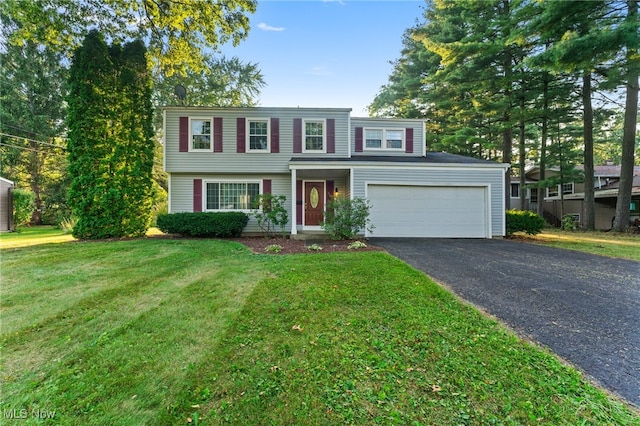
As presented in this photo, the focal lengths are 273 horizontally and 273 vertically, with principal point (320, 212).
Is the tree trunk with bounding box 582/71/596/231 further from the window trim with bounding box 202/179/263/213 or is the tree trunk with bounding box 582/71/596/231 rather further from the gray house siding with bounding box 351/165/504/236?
the window trim with bounding box 202/179/263/213

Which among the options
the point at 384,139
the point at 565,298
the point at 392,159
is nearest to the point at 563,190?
the point at 384,139

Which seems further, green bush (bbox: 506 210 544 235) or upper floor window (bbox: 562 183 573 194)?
upper floor window (bbox: 562 183 573 194)

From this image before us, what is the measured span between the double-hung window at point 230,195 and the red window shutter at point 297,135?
2154 millimetres

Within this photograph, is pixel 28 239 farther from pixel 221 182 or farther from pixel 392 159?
pixel 392 159

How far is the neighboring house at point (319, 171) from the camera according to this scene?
10109 millimetres

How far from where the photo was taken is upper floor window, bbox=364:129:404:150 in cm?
1203

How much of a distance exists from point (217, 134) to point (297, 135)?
126 inches

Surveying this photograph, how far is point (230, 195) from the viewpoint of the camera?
11.1 metres

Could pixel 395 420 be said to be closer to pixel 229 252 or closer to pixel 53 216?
pixel 229 252

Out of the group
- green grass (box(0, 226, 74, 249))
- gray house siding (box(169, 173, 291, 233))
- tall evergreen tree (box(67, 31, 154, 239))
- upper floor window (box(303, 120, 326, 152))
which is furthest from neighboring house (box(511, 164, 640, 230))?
green grass (box(0, 226, 74, 249))

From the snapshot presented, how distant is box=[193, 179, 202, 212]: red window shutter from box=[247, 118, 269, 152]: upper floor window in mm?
2529

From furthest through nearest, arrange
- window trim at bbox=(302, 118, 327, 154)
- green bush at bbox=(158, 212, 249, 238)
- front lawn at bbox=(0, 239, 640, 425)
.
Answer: window trim at bbox=(302, 118, 327, 154)
green bush at bbox=(158, 212, 249, 238)
front lawn at bbox=(0, 239, 640, 425)

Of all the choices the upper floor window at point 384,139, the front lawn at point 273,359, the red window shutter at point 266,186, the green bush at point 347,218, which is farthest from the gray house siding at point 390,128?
the front lawn at point 273,359

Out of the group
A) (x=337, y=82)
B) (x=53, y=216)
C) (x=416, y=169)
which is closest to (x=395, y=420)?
(x=416, y=169)
